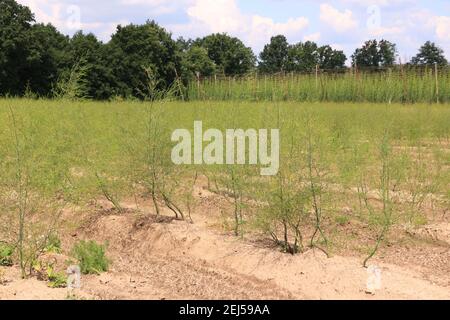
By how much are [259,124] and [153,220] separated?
1.90 metres

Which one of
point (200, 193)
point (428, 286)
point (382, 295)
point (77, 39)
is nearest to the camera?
point (382, 295)

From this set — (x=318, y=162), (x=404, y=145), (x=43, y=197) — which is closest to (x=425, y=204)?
(x=404, y=145)

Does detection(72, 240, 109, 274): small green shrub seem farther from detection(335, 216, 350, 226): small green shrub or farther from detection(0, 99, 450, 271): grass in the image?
detection(335, 216, 350, 226): small green shrub

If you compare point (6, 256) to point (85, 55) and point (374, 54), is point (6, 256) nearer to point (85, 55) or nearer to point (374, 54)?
point (85, 55)

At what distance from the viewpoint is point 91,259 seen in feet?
16.8

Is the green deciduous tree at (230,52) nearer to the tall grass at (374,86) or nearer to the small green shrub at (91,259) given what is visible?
the tall grass at (374,86)

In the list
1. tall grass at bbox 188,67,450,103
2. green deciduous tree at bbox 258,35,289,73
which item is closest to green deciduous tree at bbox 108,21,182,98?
tall grass at bbox 188,67,450,103

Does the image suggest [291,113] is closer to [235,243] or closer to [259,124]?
[259,124]

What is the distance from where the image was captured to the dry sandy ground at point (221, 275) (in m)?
4.65

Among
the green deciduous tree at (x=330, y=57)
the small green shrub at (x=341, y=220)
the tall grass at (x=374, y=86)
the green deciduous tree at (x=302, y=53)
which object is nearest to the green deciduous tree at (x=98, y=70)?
the tall grass at (x=374, y=86)

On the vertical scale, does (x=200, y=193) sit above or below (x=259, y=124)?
below

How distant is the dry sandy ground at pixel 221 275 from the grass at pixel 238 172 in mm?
341

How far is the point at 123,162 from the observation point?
23.5 ft

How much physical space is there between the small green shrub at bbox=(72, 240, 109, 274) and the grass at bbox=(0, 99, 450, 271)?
1.13ft
